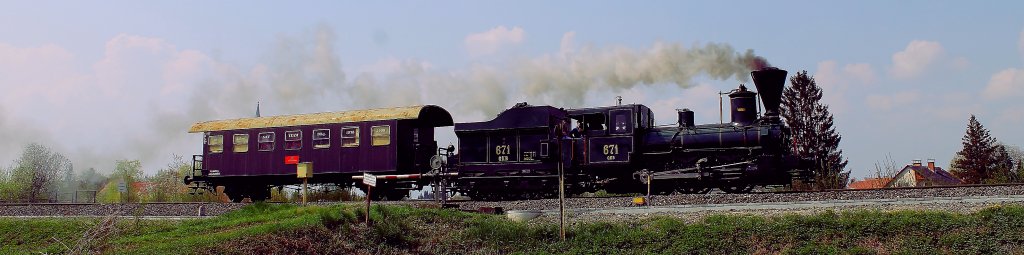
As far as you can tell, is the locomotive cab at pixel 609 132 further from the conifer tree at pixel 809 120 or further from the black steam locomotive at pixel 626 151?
the conifer tree at pixel 809 120

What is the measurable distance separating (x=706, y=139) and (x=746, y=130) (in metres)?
1.01

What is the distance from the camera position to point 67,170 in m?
60.6

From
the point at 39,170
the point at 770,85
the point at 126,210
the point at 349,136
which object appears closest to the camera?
the point at 770,85

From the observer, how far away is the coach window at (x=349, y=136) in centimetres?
2627

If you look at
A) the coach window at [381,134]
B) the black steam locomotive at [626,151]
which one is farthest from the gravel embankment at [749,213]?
the coach window at [381,134]

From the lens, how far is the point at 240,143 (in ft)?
94.2

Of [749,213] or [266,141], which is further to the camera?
[266,141]

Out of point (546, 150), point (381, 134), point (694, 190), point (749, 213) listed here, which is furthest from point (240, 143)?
point (749, 213)

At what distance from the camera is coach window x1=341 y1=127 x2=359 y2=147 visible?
26266 mm

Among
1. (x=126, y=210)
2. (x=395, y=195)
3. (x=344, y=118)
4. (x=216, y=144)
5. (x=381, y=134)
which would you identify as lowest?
(x=126, y=210)

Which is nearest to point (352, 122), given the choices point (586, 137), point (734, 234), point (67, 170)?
point (586, 137)

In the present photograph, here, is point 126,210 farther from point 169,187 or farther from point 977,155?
point 977,155

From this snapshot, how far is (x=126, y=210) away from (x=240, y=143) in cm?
549

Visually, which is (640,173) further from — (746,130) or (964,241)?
(964,241)
